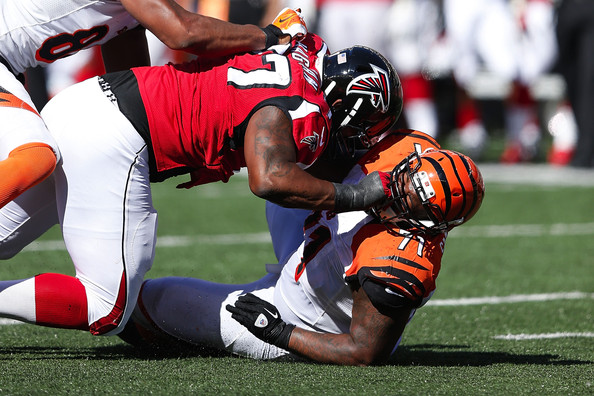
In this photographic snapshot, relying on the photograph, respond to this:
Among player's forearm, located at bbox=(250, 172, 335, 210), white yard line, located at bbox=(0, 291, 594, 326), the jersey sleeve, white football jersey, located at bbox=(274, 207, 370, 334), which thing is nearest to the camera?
player's forearm, located at bbox=(250, 172, 335, 210)

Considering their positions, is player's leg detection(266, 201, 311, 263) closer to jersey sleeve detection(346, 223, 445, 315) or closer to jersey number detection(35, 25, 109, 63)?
jersey sleeve detection(346, 223, 445, 315)

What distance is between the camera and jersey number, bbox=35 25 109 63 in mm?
3723

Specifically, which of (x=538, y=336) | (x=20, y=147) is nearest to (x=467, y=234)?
(x=538, y=336)

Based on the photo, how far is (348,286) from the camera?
140 inches

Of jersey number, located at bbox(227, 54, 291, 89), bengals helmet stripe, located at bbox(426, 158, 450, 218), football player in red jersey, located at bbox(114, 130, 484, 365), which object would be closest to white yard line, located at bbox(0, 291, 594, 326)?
football player in red jersey, located at bbox(114, 130, 484, 365)

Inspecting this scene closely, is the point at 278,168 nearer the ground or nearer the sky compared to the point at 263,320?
nearer the sky

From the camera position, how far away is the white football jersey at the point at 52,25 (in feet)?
11.9

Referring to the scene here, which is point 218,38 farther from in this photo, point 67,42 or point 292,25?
point 67,42

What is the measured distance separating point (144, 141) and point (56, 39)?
565 mm

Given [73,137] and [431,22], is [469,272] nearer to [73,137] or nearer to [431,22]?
[73,137]

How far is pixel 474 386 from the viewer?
10.4ft

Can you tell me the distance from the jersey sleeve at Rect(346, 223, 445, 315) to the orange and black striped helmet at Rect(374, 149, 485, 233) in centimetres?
6

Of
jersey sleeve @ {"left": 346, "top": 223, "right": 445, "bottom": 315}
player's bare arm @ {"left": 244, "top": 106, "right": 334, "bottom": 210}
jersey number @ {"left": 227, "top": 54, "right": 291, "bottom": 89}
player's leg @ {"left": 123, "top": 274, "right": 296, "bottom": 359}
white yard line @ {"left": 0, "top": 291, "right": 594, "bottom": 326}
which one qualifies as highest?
jersey number @ {"left": 227, "top": 54, "right": 291, "bottom": 89}

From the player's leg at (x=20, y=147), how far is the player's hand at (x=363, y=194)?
996 millimetres
